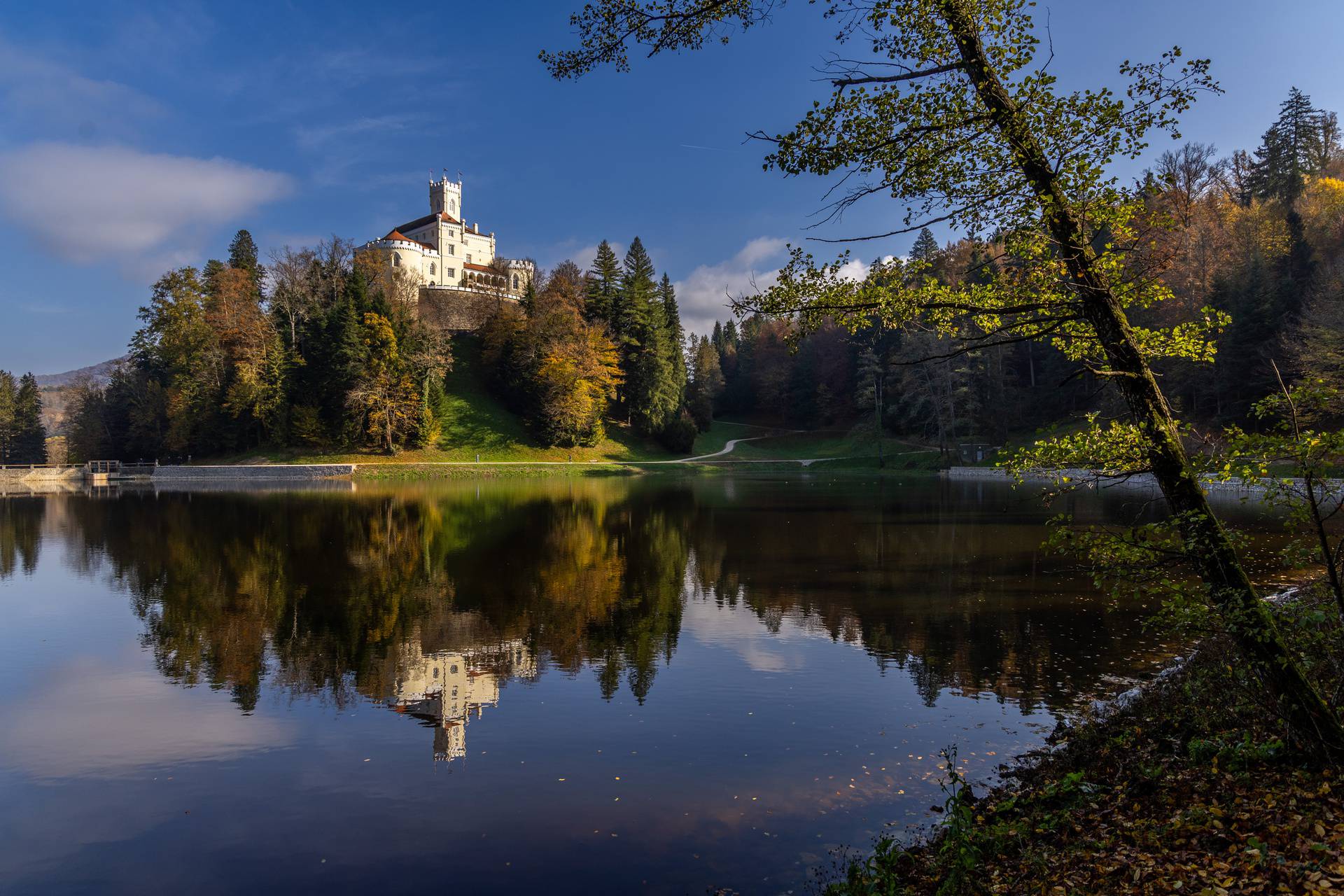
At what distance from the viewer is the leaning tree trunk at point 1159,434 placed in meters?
5.30

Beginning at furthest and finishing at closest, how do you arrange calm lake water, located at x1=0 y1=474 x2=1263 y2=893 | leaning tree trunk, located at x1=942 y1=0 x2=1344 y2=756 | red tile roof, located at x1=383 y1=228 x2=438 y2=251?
red tile roof, located at x1=383 y1=228 x2=438 y2=251, calm lake water, located at x1=0 y1=474 x2=1263 y2=893, leaning tree trunk, located at x1=942 y1=0 x2=1344 y2=756

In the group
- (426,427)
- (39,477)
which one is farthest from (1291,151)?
(39,477)

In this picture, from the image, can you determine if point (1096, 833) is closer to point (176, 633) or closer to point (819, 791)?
point (819, 791)

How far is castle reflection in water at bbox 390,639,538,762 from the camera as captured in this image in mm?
8359

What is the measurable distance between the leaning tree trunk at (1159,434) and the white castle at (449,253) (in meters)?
85.7

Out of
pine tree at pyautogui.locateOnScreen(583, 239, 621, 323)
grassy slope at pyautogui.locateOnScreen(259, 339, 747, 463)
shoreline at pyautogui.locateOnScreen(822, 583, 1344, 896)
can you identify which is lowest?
shoreline at pyautogui.locateOnScreen(822, 583, 1344, 896)

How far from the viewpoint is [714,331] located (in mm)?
→ 135125

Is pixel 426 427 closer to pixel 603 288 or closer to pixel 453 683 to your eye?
pixel 603 288

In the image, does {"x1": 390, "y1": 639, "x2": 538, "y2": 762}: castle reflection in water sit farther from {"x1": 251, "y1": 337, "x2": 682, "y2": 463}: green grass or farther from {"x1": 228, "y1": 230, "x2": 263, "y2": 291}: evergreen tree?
{"x1": 228, "y1": 230, "x2": 263, "y2": 291}: evergreen tree

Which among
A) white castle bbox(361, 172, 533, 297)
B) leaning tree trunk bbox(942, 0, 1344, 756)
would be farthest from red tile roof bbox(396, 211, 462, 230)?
leaning tree trunk bbox(942, 0, 1344, 756)

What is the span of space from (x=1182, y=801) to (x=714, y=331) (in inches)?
5197

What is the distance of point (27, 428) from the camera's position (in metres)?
86.0

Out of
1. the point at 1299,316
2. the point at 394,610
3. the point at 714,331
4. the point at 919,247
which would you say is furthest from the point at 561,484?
the point at 714,331

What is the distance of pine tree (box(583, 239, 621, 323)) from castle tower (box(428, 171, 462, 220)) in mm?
38481
